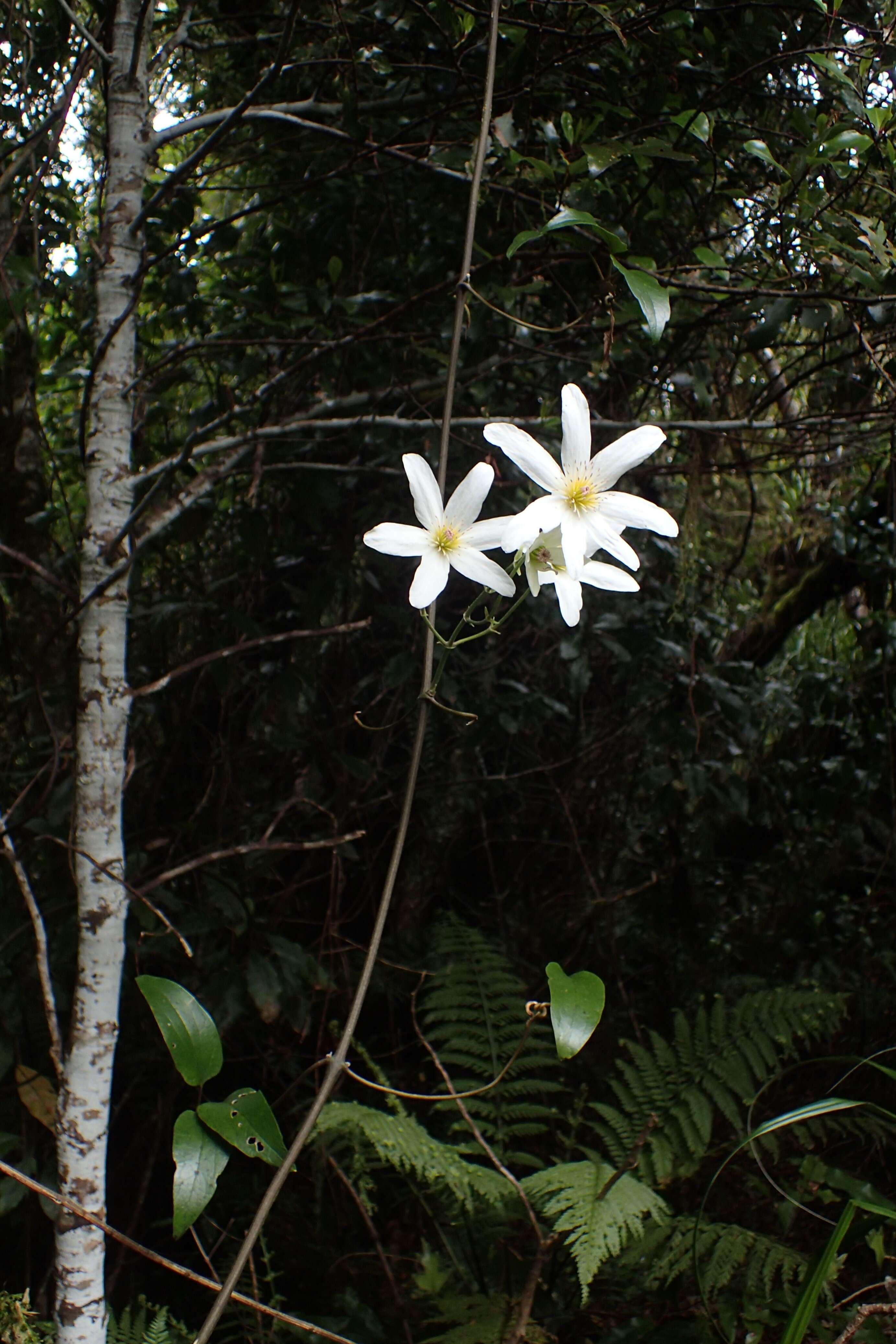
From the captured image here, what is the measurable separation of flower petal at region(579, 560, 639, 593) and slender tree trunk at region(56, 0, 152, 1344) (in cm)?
70

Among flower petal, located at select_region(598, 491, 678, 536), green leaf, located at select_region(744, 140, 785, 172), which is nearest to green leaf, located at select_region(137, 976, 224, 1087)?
flower petal, located at select_region(598, 491, 678, 536)

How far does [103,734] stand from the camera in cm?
107

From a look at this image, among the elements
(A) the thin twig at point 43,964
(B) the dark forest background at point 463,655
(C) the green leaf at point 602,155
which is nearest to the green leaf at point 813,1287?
(B) the dark forest background at point 463,655

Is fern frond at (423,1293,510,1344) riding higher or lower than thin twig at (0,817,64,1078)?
lower

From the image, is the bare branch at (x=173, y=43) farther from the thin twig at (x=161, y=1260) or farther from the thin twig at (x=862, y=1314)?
the thin twig at (x=862, y=1314)

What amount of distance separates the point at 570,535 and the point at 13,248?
1781mm

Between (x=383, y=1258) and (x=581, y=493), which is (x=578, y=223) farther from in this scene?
(x=383, y=1258)

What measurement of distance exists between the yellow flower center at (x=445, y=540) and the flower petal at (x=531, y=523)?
4cm

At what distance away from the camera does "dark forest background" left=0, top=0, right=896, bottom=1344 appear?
121 cm

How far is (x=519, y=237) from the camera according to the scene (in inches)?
33.6

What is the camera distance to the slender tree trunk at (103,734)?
100cm

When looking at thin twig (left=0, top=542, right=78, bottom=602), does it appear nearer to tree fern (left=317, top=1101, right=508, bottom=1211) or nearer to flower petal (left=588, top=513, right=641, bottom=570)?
flower petal (left=588, top=513, right=641, bottom=570)

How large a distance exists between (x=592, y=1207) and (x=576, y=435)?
1083 millimetres

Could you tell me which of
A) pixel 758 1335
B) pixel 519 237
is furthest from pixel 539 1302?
pixel 519 237
